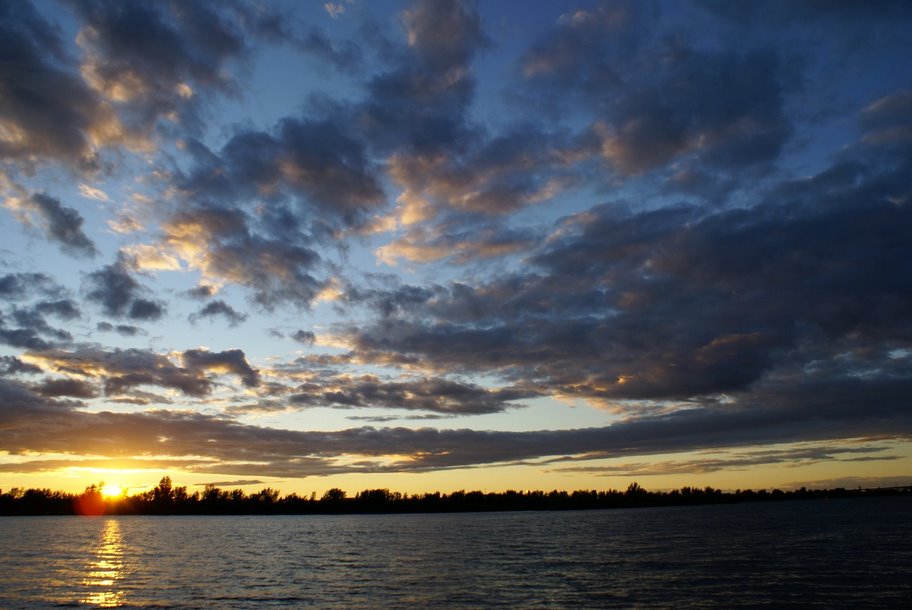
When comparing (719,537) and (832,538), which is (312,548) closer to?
(719,537)

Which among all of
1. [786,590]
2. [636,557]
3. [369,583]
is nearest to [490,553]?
[636,557]

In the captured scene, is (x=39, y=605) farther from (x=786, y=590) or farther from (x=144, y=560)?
(x=786, y=590)

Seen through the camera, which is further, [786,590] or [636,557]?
[636,557]

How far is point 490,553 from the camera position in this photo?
114 m

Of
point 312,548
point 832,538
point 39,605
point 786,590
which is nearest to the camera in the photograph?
point 39,605

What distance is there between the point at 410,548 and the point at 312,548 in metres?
22.2

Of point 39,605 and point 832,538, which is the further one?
point 832,538

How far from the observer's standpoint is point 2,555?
380 ft

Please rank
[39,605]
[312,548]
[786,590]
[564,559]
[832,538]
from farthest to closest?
[312,548] → [832,538] → [564,559] → [786,590] → [39,605]

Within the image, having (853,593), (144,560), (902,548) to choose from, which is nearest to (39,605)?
(144,560)

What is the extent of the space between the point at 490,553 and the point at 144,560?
5838cm

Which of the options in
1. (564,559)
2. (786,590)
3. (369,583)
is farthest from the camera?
(564,559)

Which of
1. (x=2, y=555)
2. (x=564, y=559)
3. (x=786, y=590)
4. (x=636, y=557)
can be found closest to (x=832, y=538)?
(x=636, y=557)

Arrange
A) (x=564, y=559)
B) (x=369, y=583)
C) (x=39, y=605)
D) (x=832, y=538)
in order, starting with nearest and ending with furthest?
(x=39, y=605), (x=369, y=583), (x=564, y=559), (x=832, y=538)
